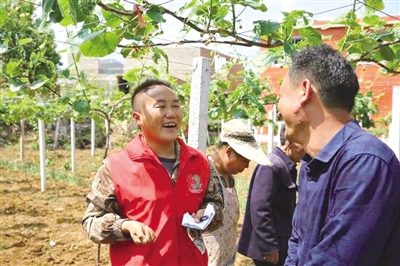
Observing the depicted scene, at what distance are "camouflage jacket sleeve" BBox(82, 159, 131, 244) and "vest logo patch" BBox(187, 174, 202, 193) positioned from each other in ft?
0.98

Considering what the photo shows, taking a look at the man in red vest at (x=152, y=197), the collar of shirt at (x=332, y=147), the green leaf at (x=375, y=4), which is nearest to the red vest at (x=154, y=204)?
the man in red vest at (x=152, y=197)

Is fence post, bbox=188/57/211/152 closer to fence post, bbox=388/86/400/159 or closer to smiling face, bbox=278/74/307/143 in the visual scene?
smiling face, bbox=278/74/307/143

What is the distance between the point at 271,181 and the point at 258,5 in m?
1.10

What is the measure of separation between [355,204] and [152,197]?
893 millimetres

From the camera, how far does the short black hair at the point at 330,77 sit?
1229 mm

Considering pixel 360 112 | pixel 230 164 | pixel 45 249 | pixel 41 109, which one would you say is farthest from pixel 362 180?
pixel 360 112

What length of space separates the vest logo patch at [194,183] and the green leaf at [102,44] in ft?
1.93

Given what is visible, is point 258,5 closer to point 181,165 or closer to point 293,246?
point 181,165

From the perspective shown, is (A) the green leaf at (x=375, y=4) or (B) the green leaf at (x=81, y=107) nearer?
(A) the green leaf at (x=375, y=4)

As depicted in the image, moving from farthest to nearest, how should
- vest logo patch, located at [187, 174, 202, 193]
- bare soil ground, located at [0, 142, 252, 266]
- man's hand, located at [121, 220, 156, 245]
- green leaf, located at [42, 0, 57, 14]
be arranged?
bare soil ground, located at [0, 142, 252, 266] → vest logo patch, located at [187, 174, 202, 193] → man's hand, located at [121, 220, 156, 245] → green leaf, located at [42, 0, 57, 14]

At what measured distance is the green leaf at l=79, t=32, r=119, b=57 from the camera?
1717 mm

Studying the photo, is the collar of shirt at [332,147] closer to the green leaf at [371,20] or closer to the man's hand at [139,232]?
the man's hand at [139,232]

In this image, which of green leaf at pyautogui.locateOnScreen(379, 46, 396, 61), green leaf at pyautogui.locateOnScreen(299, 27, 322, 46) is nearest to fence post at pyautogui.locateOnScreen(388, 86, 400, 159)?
green leaf at pyautogui.locateOnScreen(379, 46, 396, 61)

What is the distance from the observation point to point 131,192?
1819mm
